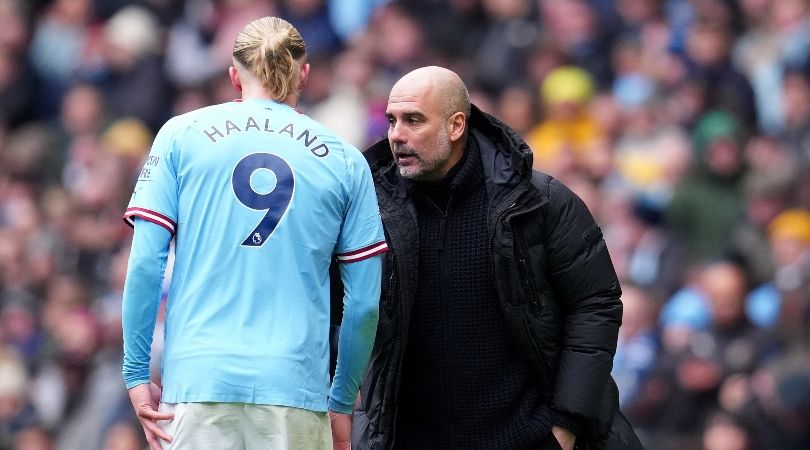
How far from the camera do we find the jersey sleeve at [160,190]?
5.03 meters

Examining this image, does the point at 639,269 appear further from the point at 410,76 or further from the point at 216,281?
the point at 216,281

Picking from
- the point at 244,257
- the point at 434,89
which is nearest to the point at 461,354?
the point at 434,89

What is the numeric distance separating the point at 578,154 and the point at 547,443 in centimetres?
584

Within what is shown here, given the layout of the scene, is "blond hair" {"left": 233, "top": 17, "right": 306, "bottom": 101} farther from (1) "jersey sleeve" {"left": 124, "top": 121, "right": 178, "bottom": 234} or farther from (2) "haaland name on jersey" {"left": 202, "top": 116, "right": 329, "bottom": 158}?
(1) "jersey sleeve" {"left": 124, "top": 121, "right": 178, "bottom": 234}

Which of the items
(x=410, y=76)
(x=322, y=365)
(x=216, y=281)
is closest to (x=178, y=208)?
(x=216, y=281)

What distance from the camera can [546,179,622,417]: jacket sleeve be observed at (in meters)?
5.82

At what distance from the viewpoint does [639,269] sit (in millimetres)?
10727

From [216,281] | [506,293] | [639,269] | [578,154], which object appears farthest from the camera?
[578,154]

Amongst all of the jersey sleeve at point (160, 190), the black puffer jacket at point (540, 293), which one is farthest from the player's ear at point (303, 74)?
the black puffer jacket at point (540, 293)

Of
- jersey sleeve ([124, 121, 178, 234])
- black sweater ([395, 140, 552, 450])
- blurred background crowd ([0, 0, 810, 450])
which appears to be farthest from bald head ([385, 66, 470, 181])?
blurred background crowd ([0, 0, 810, 450])

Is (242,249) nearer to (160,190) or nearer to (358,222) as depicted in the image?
(160,190)

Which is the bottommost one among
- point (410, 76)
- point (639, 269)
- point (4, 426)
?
point (4, 426)

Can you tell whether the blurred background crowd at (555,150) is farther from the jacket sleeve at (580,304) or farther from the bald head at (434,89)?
the bald head at (434,89)

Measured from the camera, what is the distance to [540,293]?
588 centimetres
